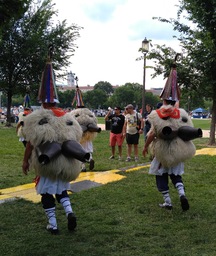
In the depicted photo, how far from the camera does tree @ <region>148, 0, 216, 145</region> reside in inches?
563

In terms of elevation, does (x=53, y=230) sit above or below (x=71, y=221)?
below

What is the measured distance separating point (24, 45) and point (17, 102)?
80926mm

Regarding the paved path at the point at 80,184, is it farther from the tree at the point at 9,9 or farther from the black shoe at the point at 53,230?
the tree at the point at 9,9

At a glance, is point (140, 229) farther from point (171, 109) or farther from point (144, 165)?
point (144, 165)

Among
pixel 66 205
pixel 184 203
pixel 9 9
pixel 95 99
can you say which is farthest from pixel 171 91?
pixel 95 99

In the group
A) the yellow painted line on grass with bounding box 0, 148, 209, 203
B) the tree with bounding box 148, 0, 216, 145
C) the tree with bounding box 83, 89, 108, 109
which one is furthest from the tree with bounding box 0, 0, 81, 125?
the tree with bounding box 83, 89, 108, 109

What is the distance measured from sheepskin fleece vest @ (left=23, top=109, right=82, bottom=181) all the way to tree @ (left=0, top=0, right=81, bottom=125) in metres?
21.5

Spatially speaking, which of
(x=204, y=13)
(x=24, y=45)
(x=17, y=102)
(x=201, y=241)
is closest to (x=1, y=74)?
(x=24, y=45)

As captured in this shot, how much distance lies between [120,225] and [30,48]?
72.7 feet

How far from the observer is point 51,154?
4742 millimetres

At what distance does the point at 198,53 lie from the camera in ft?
48.3

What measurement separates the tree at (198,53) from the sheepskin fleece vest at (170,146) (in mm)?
8806

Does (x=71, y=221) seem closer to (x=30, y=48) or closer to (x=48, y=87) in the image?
(x=48, y=87)

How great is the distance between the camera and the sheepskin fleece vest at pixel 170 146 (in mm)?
5918
